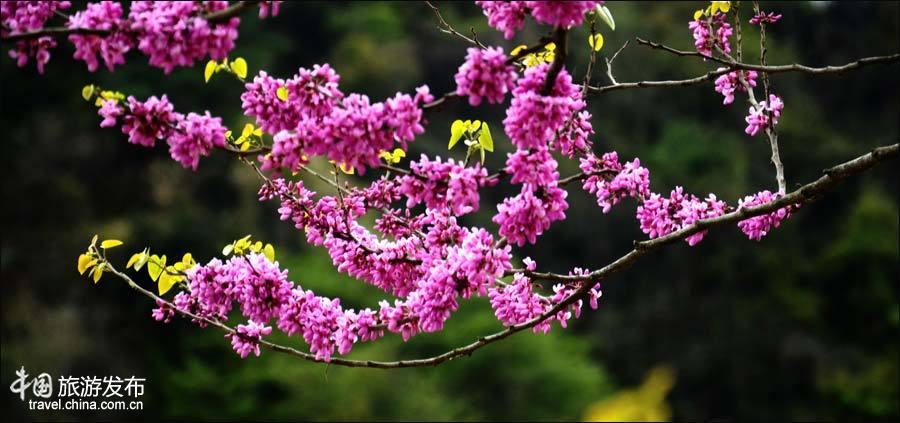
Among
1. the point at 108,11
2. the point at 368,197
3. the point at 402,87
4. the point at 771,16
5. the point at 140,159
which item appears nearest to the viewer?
the point at 108,11

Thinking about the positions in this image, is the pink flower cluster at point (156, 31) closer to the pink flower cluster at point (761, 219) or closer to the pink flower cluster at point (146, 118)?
the pink flower cluster at point (146, 118)

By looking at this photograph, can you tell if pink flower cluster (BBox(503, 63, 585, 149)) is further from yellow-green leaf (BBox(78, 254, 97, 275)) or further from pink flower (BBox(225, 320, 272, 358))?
yellow-green leaf (BBox(78, 254, 97, 275))

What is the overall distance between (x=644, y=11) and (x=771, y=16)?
29409 millimetres

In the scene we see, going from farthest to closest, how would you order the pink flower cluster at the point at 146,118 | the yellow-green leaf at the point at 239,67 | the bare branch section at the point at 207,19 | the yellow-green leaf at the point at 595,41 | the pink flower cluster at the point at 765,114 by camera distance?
1. the pink flower cluster at the point at 765,114
2. the yellow-green leaf at the point at 595,41
3. the yellow-green leaf at the point at 239,67
4. the pink flower cluster at the point at 146,118
5. the bare branch section at the point at 207,19

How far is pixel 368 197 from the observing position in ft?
9.93

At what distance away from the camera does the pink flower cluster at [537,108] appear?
7.39ft

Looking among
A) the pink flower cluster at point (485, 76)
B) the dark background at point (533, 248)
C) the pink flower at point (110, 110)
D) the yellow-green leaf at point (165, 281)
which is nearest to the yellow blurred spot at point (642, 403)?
the dark background at point (533, 248)

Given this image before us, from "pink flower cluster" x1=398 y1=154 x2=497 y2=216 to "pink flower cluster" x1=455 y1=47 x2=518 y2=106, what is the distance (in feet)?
0.67

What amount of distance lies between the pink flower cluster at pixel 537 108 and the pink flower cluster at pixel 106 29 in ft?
2.90

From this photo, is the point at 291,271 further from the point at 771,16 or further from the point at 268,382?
the point at 771,16

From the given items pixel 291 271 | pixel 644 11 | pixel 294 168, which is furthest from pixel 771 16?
pixel 644 11

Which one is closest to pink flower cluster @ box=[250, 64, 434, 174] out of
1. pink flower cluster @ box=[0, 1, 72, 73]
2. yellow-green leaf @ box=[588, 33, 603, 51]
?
pink flower cluster @ box=[0, 1, 72, 73]

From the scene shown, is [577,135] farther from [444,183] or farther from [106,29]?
[106,29]

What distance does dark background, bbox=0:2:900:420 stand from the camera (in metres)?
15.6
